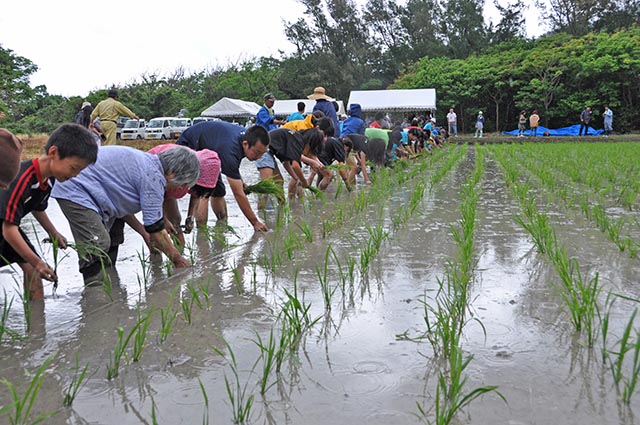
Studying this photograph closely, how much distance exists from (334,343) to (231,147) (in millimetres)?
2719

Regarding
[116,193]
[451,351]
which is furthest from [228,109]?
[451,351]

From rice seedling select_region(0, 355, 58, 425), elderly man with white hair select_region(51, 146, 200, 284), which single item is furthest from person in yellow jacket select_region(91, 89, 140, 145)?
rice seedling select_region(0, 355, 58, 425)

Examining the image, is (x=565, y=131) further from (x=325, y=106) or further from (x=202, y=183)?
(x=202, y=183)

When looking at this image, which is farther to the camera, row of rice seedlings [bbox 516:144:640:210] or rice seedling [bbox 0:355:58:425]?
row of rice seedlings [bbox 516:144:640:210]

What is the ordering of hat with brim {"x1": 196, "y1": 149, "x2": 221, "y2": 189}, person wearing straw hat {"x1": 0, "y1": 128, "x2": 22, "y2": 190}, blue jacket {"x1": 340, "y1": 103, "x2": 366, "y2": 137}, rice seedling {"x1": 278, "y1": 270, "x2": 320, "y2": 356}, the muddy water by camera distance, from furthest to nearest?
blue jacket {"x1": 340, "y1": 103, "x2": 366, "y2": 137}
hat with brim {"x1": 196, "y1": 149, "x2": 221, "y2": 189}
person wearing straw hat {"x1": 0, "y1": 128, "x2": 22, "y2": 190}
rice seedling {"x1": 278, "y1": 270, "x2": 320, "y2": 356}
the muddy water

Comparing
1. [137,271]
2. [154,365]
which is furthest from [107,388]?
[137,271]

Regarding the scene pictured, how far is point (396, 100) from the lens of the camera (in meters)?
23.6

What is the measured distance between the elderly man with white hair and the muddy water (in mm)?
258

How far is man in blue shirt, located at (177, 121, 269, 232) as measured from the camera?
4203 mm

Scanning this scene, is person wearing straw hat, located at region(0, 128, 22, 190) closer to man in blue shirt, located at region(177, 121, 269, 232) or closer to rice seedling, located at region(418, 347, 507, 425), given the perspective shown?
rice seedling, located at region(418, 347, 507, 425)

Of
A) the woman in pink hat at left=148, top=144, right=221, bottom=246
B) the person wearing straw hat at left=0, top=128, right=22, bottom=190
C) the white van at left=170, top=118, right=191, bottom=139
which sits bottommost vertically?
the woman in pink hat at left=148, top=144, right=221, bottom=246

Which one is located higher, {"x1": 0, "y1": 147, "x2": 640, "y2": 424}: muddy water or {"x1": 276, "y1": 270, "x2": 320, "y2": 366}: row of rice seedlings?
{"x1": 276, "y1": 270, "x2": 320, "y2": 366}: row of rice seedlings

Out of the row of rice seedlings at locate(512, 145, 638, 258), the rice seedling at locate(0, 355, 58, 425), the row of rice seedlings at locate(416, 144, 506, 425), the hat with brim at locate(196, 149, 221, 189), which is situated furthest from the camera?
the hat with brim at locate(196, 149, 221, 189)

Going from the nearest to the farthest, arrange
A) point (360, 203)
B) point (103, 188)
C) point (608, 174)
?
point (103, 188)
point (360, 203)
point (608, 174)
